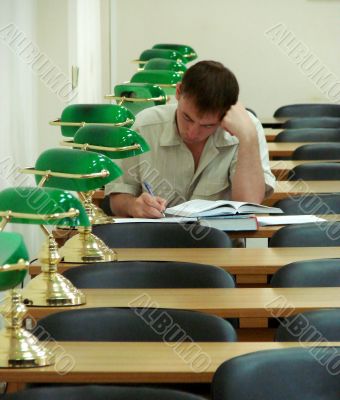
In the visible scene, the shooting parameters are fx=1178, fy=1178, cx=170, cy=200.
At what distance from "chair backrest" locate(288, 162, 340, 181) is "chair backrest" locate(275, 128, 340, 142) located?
61.0 inches

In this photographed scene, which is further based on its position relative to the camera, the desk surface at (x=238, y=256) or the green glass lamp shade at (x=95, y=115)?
the green glass lamp shade at (x=95, y=115)

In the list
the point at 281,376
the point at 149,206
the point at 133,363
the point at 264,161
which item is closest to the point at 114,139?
the point at 149,206

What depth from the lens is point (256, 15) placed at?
9.56 meters

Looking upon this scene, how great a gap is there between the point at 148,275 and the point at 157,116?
1.27m

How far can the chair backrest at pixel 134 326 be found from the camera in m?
2.78

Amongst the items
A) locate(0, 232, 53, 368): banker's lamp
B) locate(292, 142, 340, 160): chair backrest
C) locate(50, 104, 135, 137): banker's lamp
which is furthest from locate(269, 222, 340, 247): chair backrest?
locate(292, 142, 340, 160): chair backrest

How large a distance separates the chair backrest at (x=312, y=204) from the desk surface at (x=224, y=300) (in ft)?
4.39

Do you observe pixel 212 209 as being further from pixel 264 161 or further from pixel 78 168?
pixel 78 168

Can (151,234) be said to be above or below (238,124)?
below

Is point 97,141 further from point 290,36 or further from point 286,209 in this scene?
point 290,36

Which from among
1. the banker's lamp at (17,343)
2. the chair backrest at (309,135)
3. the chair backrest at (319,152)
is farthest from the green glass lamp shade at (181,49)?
the banker's lamp at (17,343)

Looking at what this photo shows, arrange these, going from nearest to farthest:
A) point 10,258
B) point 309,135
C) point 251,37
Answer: point 10,258 < point 309,135 < point 251,37

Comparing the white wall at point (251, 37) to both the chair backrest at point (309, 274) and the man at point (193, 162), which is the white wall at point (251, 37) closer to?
the man at point (193, 162)

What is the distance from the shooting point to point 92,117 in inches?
182
